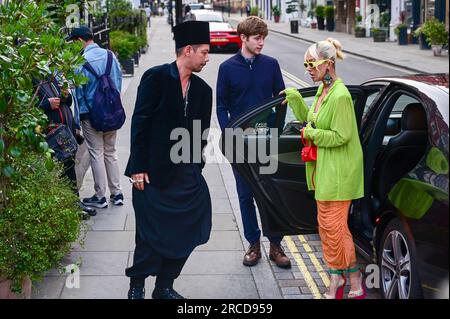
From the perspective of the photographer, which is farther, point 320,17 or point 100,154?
point 320,17

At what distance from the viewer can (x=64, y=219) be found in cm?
562

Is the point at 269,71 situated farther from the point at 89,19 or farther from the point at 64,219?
the point at 89,19

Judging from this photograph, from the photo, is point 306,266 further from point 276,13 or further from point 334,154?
point 276,13

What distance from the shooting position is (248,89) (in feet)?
20.1

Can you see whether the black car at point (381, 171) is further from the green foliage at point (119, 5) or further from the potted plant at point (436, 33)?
the potted plant at point (436, 33)

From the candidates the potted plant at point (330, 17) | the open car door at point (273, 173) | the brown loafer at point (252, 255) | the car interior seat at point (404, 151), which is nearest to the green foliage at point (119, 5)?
the brown loafer at point (252, 255)

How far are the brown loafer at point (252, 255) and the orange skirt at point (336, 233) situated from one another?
3.69 feet

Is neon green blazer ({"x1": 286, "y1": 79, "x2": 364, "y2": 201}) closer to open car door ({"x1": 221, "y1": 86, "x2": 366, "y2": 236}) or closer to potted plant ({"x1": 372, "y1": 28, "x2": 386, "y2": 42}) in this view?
open car door ({"x1": 221, "y1": 86, "x2": 366, "y2": 236})

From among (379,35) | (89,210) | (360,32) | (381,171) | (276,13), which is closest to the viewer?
(381,171)

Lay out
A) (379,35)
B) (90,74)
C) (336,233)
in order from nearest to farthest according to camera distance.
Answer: (336,233) → (90,74) → (379,35)

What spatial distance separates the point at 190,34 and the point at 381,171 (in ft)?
5.73

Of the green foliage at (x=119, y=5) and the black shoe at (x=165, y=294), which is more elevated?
the green foliage at (x=119, y=5)

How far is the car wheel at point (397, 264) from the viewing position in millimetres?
4367

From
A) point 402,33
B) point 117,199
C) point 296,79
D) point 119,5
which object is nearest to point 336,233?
point 117,199
